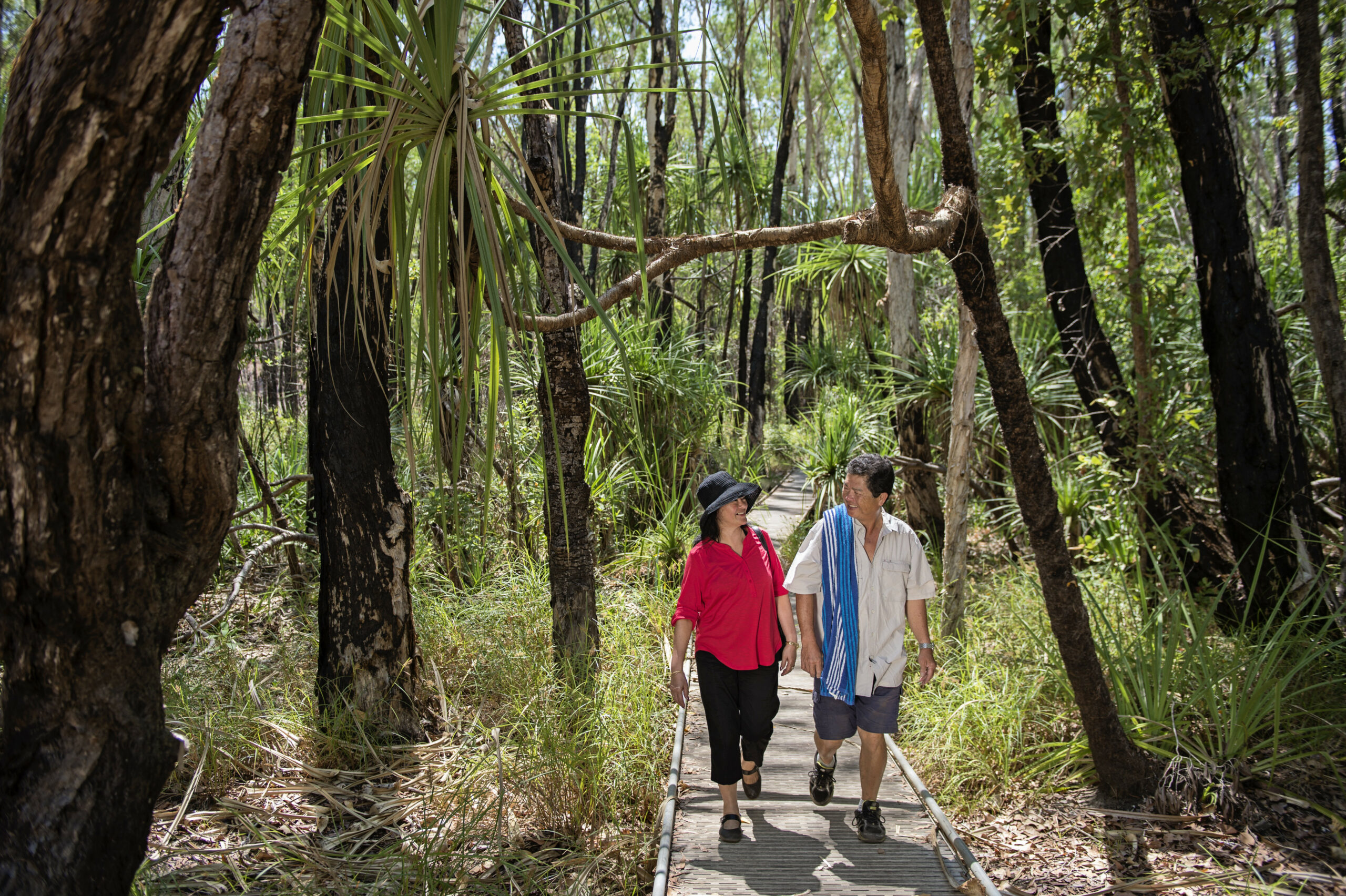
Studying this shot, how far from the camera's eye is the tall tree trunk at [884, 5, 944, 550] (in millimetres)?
7742

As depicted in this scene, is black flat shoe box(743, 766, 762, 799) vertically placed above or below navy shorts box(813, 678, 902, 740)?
below

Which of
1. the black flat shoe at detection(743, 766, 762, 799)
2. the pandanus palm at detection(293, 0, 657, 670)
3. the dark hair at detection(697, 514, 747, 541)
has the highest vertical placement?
the pandanus palm at detection(293, 0, 657, 670)

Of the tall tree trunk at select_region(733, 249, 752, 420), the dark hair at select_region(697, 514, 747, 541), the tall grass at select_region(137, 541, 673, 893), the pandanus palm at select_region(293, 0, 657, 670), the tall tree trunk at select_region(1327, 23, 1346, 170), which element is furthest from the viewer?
the tall tree trunk at select_region(733, 249, 752, 420)

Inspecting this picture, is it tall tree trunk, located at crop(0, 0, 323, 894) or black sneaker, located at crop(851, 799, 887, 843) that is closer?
tall tree trunk, located at crop(0, 0, 323, 894)

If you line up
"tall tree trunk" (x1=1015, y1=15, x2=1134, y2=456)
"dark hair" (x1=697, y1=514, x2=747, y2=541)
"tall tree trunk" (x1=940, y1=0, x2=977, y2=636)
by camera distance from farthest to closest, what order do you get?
"tall tree trunk" (x1=1015, y1=15, x2=1134, y2=456), "tall tree trunk" (x1=940, y1=0, x2=977, y2=636), "dark hair" (x1=697, y1=514, x2=747, y2=541)

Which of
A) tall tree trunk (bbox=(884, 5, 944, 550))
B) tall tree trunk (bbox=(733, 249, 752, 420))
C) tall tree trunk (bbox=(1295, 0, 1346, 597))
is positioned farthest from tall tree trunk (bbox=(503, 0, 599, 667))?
tall tree trunk (bbox=(733, 249, 752, 420))

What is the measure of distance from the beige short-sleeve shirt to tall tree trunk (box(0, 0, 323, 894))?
2.49 m

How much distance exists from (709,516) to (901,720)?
2250 millimetres

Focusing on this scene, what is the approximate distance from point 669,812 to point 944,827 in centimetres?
111

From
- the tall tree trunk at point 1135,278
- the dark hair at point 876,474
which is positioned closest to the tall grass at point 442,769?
the dark hair at point 876,474

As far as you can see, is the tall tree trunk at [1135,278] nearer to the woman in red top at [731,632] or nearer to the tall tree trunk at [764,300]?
the woman in red top at [731,632]

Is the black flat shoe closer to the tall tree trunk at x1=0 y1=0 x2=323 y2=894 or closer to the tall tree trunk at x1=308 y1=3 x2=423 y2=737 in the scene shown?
the tall tree trunk at x1=308 y1=3 x2=423 y2=737

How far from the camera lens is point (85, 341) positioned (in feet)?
5.03

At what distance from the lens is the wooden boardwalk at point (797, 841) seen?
→ 3121 millimetres
